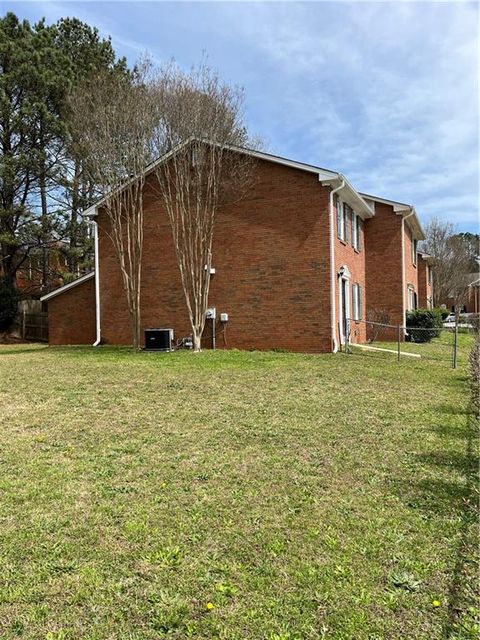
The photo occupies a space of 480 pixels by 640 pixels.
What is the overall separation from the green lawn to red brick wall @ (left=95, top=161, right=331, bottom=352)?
24.0 feet

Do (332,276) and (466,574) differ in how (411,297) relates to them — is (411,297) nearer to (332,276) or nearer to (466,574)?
(332,276)

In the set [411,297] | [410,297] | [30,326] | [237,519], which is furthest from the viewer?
[30,326]

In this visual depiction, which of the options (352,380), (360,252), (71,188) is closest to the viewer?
(352,380)

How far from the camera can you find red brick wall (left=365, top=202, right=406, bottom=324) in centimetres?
2034

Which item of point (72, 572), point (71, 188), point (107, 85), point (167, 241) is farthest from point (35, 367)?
point (71, 188)

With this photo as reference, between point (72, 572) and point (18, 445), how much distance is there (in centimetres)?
290

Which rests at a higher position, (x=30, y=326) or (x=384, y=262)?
(x=384, y=262)

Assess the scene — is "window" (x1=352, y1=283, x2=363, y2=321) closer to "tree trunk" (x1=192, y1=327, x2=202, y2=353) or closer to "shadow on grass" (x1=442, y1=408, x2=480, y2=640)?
"tree trunk" (x1=192, y1=327, x2=202, y2=353)

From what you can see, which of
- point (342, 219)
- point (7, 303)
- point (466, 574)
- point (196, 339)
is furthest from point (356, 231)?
point (466, 574)

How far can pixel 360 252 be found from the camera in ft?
64.5

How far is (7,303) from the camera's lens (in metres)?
24.6

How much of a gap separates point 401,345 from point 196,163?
30.2 feet

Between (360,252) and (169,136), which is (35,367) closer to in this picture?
(169,136)

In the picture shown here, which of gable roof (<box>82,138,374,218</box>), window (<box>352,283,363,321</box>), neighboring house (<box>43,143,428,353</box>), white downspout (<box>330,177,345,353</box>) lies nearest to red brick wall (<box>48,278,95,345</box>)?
neighboring house (<box>43,143,428,353</box>)
